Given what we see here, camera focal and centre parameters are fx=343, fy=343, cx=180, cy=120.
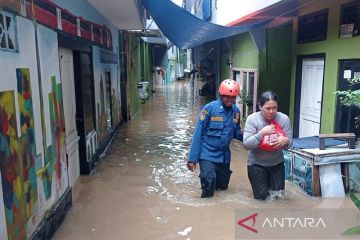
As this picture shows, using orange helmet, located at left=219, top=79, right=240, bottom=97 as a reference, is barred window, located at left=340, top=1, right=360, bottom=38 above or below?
above

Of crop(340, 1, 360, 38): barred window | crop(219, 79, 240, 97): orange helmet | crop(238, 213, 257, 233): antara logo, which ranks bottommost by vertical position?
crop(238, 213, 257, 233): antara logo

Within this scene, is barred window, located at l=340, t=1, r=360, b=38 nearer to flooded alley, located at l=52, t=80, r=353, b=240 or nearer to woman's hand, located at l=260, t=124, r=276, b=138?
woman's hand, located at l=260, t=124, r=276, b=138

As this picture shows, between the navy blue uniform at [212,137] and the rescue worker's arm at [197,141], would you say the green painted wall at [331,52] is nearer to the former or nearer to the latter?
the navy blue uniform at [212,137]

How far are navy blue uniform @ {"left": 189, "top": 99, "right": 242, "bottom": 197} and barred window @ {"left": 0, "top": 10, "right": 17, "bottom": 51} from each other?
2.27m

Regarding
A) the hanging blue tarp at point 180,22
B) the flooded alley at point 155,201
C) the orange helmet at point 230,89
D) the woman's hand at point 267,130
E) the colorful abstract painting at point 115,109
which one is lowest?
the flooded alley at point 155,201

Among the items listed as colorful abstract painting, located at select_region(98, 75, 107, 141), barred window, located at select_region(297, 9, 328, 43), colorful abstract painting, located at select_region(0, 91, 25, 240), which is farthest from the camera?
colorful abstract painting, located at select_region(98, 75, 107, 141)

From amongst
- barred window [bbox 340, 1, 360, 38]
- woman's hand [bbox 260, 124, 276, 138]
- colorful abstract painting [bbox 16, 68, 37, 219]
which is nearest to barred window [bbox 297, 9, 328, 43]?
barred window [bbox 340, 1, 360, 38]

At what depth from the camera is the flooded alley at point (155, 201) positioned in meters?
3.71

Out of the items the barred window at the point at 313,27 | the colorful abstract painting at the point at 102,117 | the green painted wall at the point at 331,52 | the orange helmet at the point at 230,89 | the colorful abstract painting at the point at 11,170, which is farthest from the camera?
the colorful abstract painting at the point at 102,117

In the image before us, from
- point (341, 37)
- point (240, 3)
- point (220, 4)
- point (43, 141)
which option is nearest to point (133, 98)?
point (220, 4)

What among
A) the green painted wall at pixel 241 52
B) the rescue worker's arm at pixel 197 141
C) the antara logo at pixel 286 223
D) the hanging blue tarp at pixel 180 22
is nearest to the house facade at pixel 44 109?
the hanging blue tarp at pixel 180 22

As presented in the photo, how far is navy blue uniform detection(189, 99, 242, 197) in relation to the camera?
4270 mm

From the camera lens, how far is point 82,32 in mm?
5453

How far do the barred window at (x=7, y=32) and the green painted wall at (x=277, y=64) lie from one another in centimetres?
631
